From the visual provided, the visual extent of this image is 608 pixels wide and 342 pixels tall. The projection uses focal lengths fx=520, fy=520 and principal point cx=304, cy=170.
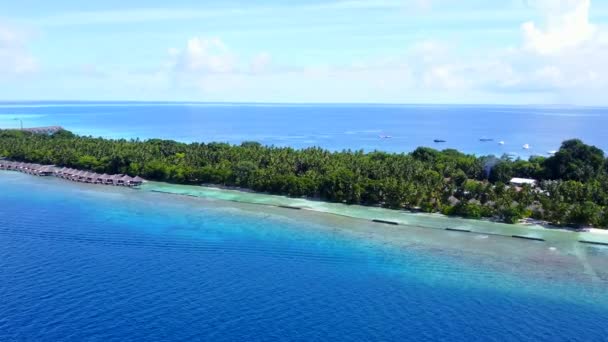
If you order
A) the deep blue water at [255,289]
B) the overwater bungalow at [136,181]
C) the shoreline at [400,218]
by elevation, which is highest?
the overwater bungalow at [136,181]

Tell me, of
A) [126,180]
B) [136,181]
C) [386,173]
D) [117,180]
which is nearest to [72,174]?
[117,180]

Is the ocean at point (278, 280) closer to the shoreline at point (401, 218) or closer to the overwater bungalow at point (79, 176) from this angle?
the shoreline at point (401, 218)

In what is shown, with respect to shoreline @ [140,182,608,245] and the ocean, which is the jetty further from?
the ocean

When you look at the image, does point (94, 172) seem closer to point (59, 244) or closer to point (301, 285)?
point (59, 244)

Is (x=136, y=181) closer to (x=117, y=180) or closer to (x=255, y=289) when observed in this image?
(x=117, y=180)

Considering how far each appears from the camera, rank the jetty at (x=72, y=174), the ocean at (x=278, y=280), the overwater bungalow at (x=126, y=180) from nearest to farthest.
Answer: the ocean at (x=278, y=280) → the overwater bungalow at (x=126, y=180) → the jetty at (x=72, y=174)

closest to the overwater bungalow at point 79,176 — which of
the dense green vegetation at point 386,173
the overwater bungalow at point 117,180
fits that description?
the dense green vegetation at point 386,173

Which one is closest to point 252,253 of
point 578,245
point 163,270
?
point 163,270

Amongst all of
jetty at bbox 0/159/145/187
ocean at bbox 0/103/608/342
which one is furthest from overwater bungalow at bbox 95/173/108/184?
ocean at bbox 0/103/608/342
